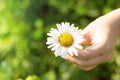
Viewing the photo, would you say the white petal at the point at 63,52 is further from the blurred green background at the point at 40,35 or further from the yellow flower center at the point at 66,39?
the blurred green background at the point at 40,35

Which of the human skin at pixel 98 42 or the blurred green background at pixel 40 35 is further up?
the blurred green background at pixel 40 35

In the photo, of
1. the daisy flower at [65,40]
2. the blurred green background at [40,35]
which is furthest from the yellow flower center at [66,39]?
the blurred green background at [40,35]

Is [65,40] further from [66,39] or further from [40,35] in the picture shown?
[40,35]

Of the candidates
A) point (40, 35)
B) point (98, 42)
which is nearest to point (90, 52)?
point (98, 42)

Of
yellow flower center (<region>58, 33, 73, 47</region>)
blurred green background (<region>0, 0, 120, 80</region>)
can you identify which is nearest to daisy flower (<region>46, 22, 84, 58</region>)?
yellow flower center (<region>58, 33, 73, 47</region>)

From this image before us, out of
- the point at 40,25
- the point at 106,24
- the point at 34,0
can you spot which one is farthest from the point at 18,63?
the point at 106,24

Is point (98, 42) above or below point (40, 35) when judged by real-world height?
below

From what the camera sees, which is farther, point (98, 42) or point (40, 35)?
point (40, 35)
